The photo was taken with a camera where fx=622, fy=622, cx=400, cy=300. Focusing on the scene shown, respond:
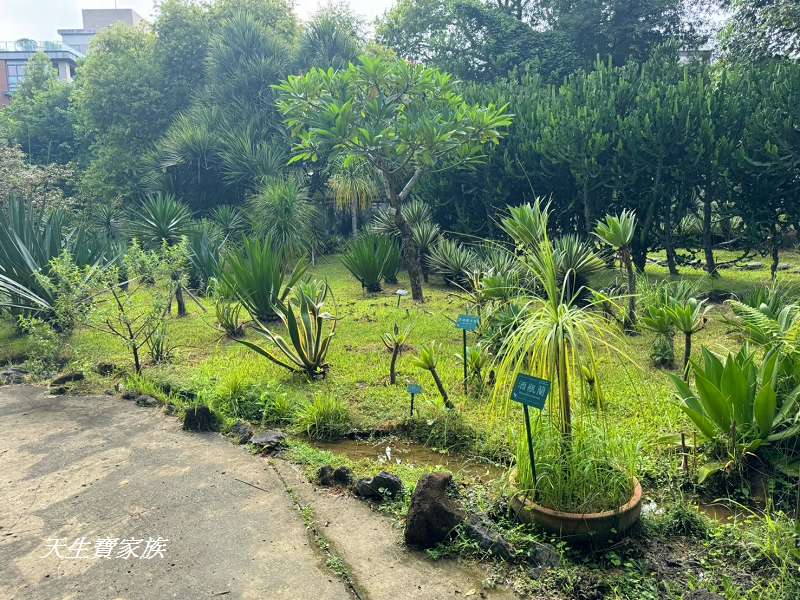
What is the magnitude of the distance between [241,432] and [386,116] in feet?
21.1

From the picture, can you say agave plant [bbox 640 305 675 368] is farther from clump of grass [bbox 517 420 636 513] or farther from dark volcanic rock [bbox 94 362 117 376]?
dark volcanic rock [bbox 94 362 117 376]

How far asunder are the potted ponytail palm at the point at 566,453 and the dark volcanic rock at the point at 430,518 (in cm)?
37

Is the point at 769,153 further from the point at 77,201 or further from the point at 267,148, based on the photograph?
the point at 77,201

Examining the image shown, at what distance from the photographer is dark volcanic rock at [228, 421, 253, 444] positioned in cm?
458

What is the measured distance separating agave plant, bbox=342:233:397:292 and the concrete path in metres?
6.34

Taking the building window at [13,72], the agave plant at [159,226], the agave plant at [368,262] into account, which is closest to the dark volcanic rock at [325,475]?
the agave plant at [368,262]

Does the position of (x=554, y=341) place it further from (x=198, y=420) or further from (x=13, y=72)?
(x=13, y=72)

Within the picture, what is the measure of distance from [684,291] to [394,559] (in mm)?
4941

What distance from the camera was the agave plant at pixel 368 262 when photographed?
1083cm

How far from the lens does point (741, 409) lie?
3562 mm

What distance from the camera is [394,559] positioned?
302 cm

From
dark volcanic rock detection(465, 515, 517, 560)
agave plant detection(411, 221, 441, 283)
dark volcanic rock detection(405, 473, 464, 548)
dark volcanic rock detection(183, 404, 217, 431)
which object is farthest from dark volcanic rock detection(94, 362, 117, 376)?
agave plant detection(411, 221, 441, 283)

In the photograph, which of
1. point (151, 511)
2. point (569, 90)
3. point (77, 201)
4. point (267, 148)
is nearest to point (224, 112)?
point (267, 148)

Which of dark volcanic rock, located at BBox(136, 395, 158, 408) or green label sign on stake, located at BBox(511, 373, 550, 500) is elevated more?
green label sign on stake, located at BBox(511, 373, 550, 500)
